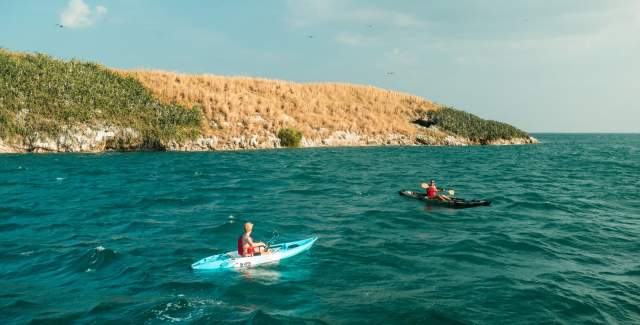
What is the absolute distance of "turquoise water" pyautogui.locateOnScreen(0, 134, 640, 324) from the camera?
11812 millimetres

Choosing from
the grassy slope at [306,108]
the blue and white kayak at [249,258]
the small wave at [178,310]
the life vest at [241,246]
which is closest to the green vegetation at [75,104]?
the grassy slope at [306,108]

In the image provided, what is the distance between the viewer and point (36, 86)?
182 ft

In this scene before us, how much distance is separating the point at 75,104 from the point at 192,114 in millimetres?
14360

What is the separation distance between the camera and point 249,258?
15367mm

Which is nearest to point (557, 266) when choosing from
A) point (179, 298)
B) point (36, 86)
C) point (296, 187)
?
point (179, 298)

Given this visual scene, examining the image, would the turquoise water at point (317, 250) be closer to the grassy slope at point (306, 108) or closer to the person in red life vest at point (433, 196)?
the person in red life vest at point (433, 196)

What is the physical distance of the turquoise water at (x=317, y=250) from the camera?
11812 millimetres

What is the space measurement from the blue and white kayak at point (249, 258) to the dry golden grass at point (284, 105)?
154 ft

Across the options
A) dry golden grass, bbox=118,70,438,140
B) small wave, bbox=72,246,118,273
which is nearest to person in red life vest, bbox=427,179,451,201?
small wave, bbox=72,246,118,273

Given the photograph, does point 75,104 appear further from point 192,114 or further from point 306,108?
point 306,108

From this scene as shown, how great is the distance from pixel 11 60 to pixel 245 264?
59.2 meters

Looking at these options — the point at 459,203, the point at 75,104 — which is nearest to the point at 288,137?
the point at 75,104

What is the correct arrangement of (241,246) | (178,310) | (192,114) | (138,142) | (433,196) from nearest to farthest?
(178,310), (241,246), (433,196), (138,142), (192,114)

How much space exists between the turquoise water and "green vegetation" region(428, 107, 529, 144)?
5050 centimetres
